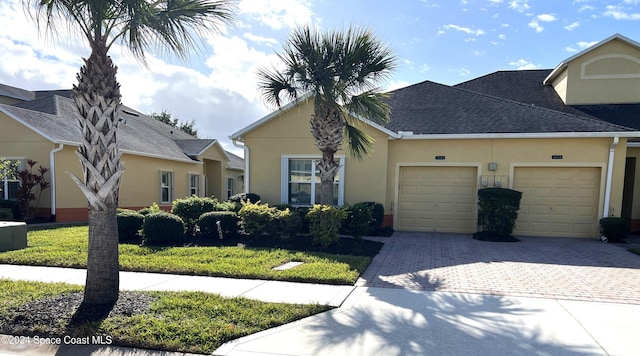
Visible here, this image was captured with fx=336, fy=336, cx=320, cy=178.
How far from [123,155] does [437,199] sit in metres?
14.0

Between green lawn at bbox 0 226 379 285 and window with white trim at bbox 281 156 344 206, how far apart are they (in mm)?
3812

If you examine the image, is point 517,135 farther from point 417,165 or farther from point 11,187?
point 11,187

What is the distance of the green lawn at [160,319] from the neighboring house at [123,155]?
14.7 ft

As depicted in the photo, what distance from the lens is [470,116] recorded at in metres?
12.3

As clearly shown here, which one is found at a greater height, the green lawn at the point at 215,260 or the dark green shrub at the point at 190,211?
the dark green shrub at the point at 190,211

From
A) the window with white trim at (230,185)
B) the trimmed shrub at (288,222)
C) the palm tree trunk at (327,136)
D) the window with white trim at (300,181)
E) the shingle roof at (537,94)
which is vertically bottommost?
the window with white trim at (230,185)

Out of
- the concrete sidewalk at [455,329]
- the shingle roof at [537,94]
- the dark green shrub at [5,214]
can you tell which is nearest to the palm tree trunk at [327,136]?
the concrete sidewalk at [455,329]

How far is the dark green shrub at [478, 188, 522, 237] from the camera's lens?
10.4 m

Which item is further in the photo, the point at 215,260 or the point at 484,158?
the point at 484,158

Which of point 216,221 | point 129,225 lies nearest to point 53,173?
point 129,225

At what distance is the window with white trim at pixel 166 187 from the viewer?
62.1ft

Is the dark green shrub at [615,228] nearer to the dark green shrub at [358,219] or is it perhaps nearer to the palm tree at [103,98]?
the dark green shrub at [358,219]

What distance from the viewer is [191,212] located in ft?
34.3

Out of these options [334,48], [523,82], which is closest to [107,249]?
[334,48]
